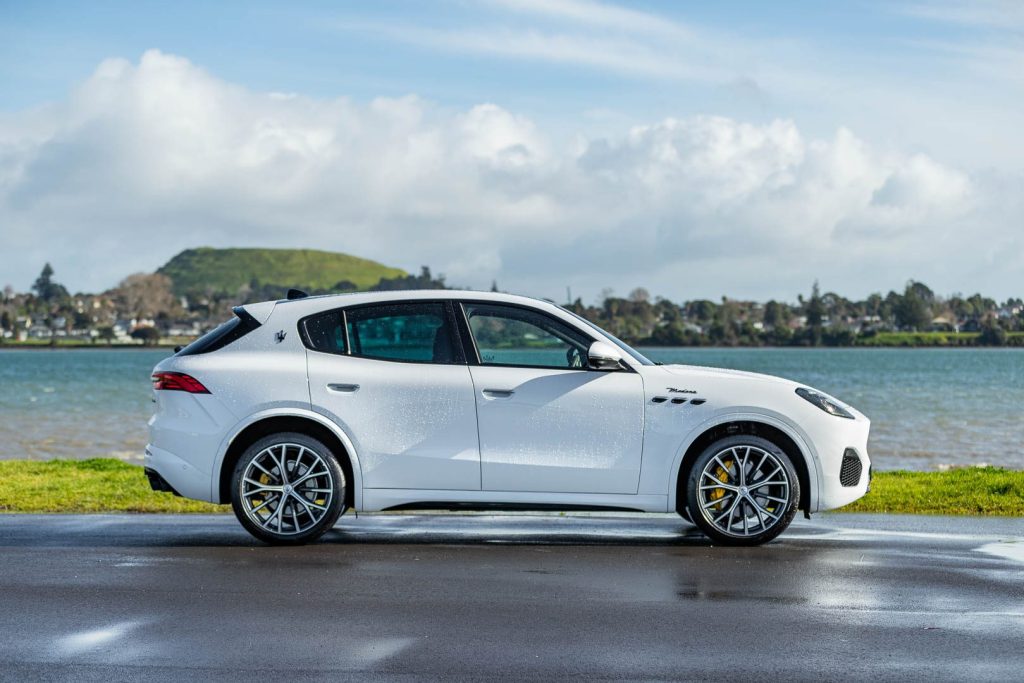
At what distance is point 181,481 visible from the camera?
31.2 feet

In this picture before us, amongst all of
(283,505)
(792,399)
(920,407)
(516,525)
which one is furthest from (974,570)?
(920,407)

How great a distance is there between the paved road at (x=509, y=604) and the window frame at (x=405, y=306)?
4.44 ft

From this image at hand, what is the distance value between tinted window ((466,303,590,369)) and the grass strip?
13.3 feet

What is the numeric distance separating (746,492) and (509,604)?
8.97 ft

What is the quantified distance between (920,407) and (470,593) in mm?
50763

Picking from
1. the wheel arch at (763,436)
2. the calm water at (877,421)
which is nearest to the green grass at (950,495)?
the wheel arch at (763,436)

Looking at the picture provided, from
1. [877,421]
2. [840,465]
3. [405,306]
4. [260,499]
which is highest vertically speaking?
[405,306]

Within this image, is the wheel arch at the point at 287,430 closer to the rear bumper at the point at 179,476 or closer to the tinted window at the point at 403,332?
the rear bumper at the point at 179,476

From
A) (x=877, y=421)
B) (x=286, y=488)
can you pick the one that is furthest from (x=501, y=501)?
(x=877, y=421)

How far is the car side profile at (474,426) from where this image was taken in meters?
9.31

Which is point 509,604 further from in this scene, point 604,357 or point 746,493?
point 746,493

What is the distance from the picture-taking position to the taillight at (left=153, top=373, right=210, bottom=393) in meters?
9.50

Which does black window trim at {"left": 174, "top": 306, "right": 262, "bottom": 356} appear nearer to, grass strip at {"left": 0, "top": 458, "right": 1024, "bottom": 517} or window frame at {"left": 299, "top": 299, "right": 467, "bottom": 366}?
window frame at {"left": 299, "top": 299, "right": 467, "bottom": 366}

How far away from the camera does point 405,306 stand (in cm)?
964
